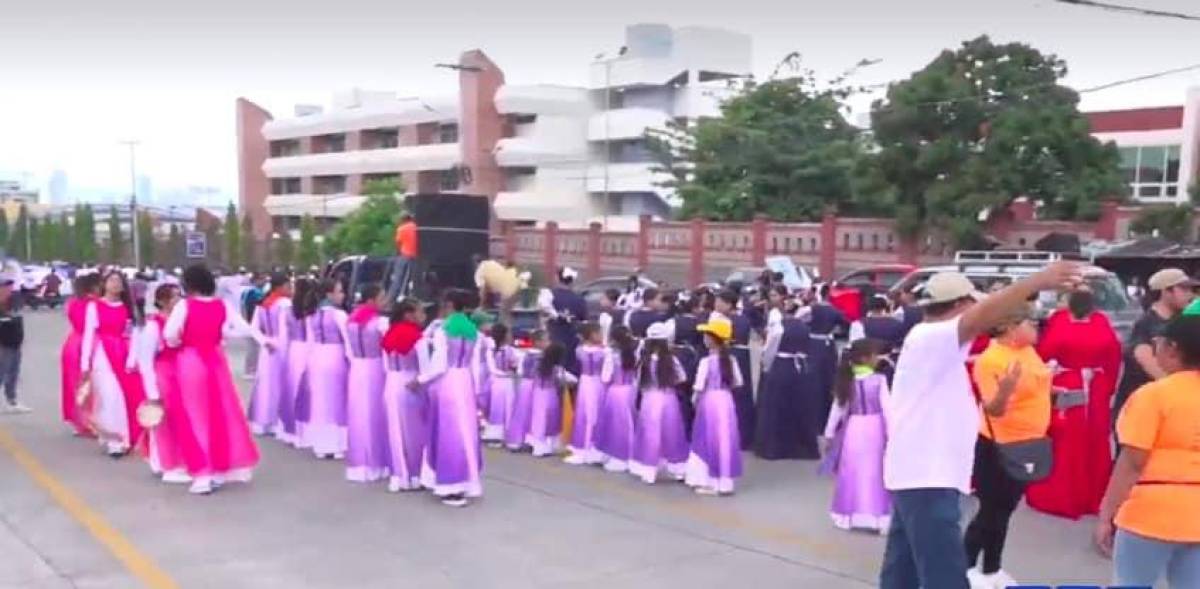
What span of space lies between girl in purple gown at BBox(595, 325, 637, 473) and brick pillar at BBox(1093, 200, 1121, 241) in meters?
16.8

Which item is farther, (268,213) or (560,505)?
(268,213)

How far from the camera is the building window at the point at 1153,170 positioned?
119 feet

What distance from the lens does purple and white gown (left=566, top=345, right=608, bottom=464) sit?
978cm

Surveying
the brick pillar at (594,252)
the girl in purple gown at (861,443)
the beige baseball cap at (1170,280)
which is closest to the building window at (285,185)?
the brick pillar at (594,252)

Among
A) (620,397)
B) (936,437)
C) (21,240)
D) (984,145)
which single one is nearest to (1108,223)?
(984,145)

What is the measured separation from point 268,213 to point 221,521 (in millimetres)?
62060

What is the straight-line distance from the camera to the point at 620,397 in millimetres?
9469

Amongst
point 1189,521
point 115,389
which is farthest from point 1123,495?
point 115,389

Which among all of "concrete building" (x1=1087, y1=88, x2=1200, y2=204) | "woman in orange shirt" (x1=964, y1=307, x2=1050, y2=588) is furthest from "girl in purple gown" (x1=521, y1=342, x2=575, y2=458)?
"concrete building" (x1=1087, y1=88, x2=1200, y2=204)

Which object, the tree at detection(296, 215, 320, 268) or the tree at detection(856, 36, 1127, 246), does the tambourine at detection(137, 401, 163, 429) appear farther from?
the tree at detection(296, 215, 320, 268)

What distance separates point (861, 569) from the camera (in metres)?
6.62

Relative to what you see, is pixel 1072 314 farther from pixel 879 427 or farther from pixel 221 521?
pixel 221 521

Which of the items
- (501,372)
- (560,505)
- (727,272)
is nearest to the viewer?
(560,505)

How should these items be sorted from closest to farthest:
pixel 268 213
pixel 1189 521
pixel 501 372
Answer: pixel 1189 521, pixel 501 372, pixel 268 213
